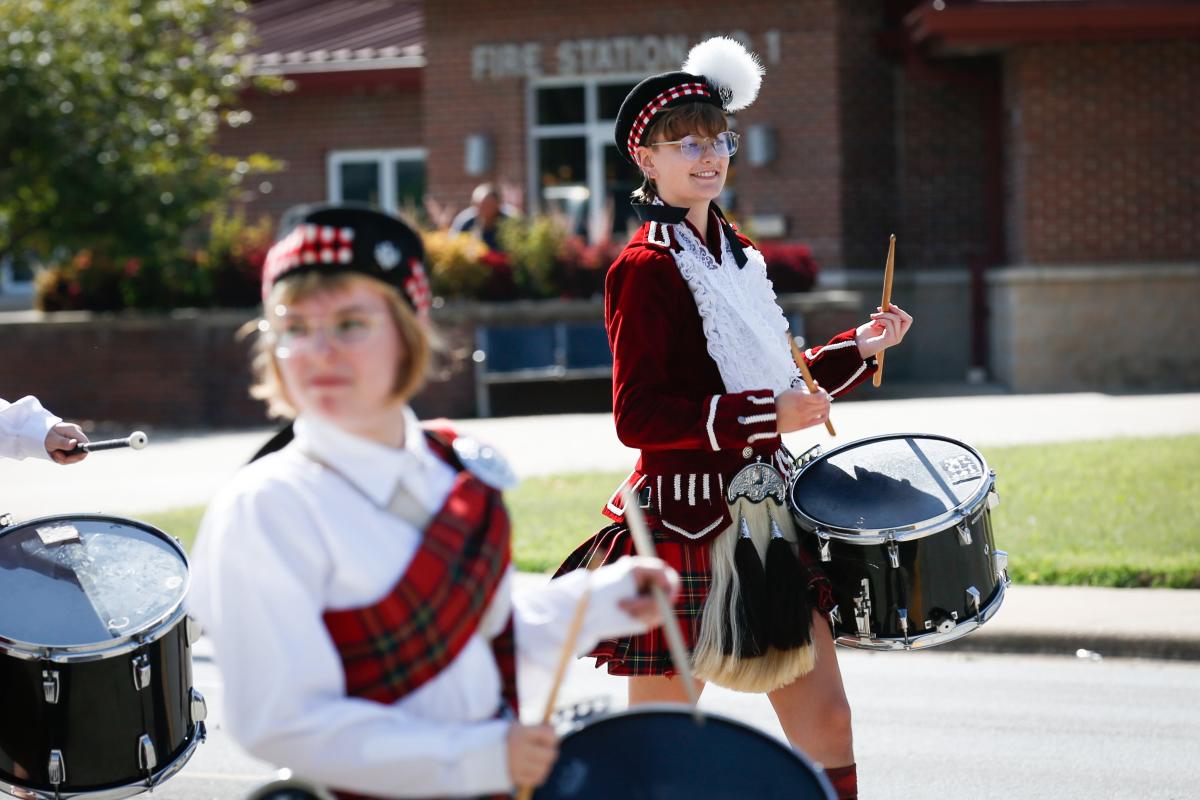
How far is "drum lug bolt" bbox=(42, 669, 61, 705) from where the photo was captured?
3898mm

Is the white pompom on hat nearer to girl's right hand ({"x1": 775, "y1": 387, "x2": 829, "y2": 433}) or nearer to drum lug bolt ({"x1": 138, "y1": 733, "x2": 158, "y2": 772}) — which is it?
girl's right hand ({"x1": 775, "y1": 387, "x2": 829, "y2": 433})

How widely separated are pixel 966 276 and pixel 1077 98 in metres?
2.22

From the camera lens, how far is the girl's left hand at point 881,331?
4.16 metres

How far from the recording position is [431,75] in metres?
18.4

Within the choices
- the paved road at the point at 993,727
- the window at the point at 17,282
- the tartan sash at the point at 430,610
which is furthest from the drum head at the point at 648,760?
the window at the point at 17,282

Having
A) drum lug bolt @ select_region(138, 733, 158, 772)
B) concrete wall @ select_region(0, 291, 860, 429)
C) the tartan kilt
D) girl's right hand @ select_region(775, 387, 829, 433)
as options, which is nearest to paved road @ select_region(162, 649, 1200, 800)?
drum lug bolt @ select_region(138, 733, 158, 772)

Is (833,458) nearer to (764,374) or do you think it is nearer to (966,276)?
(764,374)

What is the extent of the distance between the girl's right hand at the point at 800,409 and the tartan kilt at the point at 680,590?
41 cm

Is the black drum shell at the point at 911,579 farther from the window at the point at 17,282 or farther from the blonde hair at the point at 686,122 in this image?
the window at the point at 17,282

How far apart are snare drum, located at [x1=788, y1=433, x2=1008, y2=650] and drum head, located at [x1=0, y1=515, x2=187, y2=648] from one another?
159cm

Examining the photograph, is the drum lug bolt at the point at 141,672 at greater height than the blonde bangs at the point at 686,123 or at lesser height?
lesser

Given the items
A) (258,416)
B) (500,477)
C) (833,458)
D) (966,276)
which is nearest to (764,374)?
(833,458)

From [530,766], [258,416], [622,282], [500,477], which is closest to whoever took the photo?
[530,766]

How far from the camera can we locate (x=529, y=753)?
7.68ft
